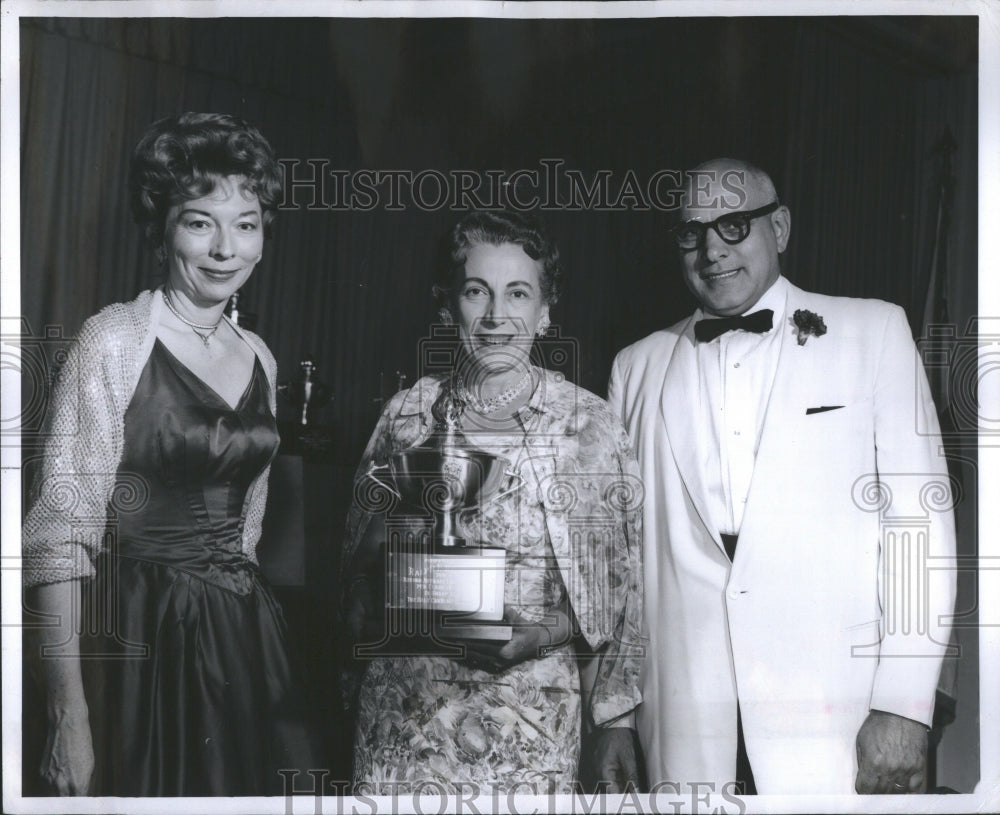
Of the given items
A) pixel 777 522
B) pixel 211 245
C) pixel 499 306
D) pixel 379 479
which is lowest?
pixel 777 522

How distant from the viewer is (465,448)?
2.69 m

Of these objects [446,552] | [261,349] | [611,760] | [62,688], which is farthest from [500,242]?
[62,688]

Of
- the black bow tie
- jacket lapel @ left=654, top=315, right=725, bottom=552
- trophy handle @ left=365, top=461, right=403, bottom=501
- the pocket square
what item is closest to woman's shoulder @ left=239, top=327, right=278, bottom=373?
trophy handle @ left=365, top=461, right=403, bottom=501

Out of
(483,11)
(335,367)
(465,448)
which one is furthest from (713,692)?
(483,11)

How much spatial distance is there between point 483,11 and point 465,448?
4.10ft

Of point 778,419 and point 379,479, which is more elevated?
point 778,419

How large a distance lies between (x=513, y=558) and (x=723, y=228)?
1.10m

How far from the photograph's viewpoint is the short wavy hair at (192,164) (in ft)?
8.96

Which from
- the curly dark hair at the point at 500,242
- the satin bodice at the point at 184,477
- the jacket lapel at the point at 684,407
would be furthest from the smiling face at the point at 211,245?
the jacket lapel at the point at 684,407

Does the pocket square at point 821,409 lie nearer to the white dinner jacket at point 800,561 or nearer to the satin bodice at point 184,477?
the white dinner jacket at point 800,561

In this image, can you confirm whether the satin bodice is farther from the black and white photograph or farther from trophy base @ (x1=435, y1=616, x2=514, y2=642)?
trophy base @ (x1=435, y1=616, x2=514, y2=642)

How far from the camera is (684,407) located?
2.70 metres

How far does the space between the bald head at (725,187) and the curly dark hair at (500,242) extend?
0.41 m

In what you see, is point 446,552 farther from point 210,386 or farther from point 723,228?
point 723,228
